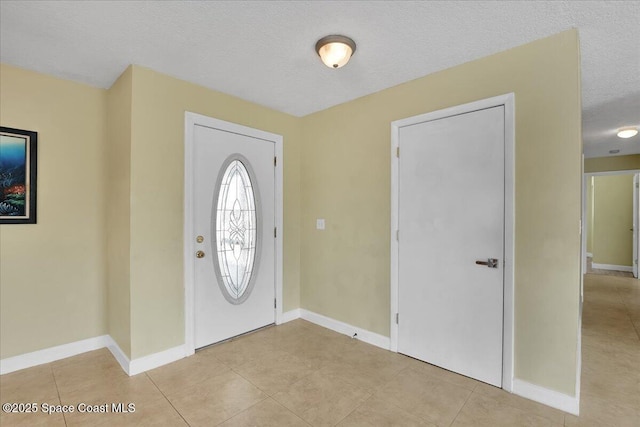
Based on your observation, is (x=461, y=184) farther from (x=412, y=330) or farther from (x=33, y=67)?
(x=33, y=67)

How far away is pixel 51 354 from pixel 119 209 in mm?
1398

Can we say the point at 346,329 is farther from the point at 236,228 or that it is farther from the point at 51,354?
the point at 51,354

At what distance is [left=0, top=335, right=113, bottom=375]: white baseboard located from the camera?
98.6 inches

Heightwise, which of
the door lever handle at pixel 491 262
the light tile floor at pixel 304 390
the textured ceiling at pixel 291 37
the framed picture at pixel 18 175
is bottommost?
the light tile floor at pixel 304 390

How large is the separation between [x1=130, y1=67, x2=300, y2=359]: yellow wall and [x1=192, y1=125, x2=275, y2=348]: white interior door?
6.8 inches

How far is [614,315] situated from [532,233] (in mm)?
3121

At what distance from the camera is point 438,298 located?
2.59 m

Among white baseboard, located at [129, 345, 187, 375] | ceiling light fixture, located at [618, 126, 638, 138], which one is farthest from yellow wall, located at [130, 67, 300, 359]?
ceiling light fixture, located at [618, 126, 638, 138]

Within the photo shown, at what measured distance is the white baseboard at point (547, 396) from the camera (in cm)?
199

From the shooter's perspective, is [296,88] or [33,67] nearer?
[33,67]

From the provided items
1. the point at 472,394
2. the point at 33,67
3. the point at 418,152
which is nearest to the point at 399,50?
the point at 418,152

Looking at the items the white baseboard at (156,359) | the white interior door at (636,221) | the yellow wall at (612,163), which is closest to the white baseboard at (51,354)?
the white baseboard at (156,359)

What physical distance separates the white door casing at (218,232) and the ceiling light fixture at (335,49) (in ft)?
4.44

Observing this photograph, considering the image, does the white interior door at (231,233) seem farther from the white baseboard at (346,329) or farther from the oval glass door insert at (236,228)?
the white baseboard at (346,329)
